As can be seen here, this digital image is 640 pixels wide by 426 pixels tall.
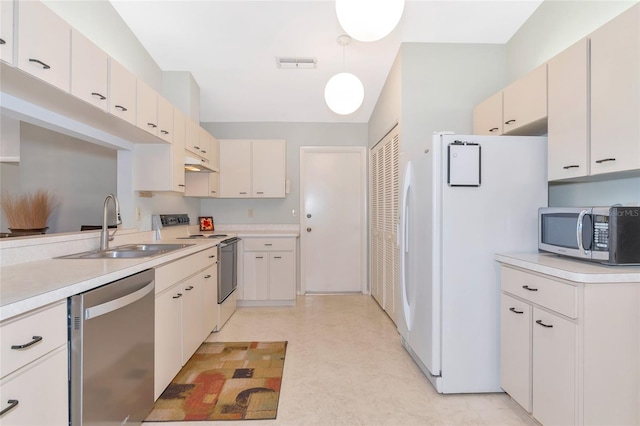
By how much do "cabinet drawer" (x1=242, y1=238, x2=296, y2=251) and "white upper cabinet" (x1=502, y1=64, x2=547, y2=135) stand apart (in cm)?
263

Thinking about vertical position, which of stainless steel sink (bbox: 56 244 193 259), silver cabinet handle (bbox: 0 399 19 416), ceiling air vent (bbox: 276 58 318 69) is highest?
ceiling air vent (bbox: 276 58 318 69)

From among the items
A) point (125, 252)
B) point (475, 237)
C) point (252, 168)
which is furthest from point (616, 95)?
point (252, 168)

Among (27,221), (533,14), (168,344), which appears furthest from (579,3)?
(27,221)

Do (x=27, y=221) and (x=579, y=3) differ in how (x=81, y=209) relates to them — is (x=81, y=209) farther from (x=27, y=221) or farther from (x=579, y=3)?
(x=579, y=3)

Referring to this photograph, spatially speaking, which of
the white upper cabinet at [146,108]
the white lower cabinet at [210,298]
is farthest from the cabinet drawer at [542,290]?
the white upper cabinet at [146,108]

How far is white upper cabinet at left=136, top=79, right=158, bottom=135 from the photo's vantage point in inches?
85.6

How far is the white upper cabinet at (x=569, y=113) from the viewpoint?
1.68 m

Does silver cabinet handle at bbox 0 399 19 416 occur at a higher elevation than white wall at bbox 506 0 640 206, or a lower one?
lower

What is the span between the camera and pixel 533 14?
2.51 meters

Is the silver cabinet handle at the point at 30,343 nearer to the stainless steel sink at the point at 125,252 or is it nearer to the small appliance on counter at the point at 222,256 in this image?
the stainless steel sink at the point at 125,252

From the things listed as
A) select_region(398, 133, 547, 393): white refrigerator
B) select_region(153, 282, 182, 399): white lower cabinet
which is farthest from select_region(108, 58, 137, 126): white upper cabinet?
select_region(398, 133, 547, 393): white refrigerator

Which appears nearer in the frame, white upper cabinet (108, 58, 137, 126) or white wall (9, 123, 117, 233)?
white wall (9, 123, 117, 233)

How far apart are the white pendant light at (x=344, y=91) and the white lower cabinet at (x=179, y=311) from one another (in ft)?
5.78

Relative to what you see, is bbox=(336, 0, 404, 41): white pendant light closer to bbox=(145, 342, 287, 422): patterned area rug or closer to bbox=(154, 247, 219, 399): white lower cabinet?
bbox=(154, 247, 219, 399): white lower cabinet
